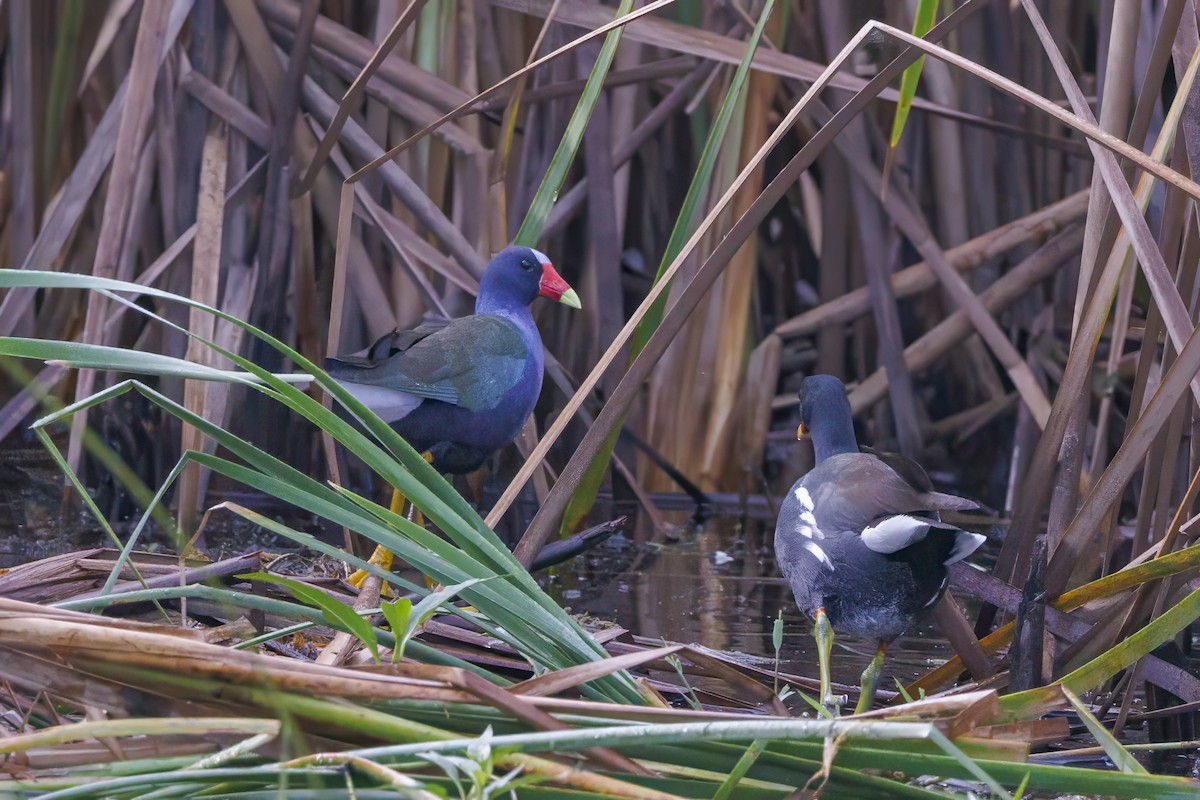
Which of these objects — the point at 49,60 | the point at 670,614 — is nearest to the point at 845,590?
the point at 670,614

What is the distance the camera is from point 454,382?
2682 millimetres

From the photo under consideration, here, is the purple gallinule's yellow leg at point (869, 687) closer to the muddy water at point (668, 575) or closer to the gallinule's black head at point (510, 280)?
the muddy water at point (668, 575)

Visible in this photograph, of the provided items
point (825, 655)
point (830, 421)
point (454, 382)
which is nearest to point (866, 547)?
point (825, 655)

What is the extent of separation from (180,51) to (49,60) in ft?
1.43

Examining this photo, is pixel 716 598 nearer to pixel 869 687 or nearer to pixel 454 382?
pixel 454 382

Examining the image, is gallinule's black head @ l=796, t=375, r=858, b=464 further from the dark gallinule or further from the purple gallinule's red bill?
the purple gallinule's red bill

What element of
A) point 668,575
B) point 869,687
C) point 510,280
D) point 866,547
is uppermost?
point 510,280

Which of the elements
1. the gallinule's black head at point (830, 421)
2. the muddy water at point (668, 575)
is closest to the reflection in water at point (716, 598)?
the muddy water at point (668, 575)

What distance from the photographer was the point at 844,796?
4.06 feet

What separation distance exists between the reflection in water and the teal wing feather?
1.58 feet

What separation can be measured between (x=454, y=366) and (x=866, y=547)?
3.65 ft

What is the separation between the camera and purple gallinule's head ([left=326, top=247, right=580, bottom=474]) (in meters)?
2.64

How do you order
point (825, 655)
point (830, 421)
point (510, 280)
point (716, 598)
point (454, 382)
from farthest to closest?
1. point (510, 280)
2. point (716, 598)
3. point (454, 382)
4. point (830, 421)
5. point (825, 655)

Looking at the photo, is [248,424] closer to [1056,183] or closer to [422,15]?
[422,15]
